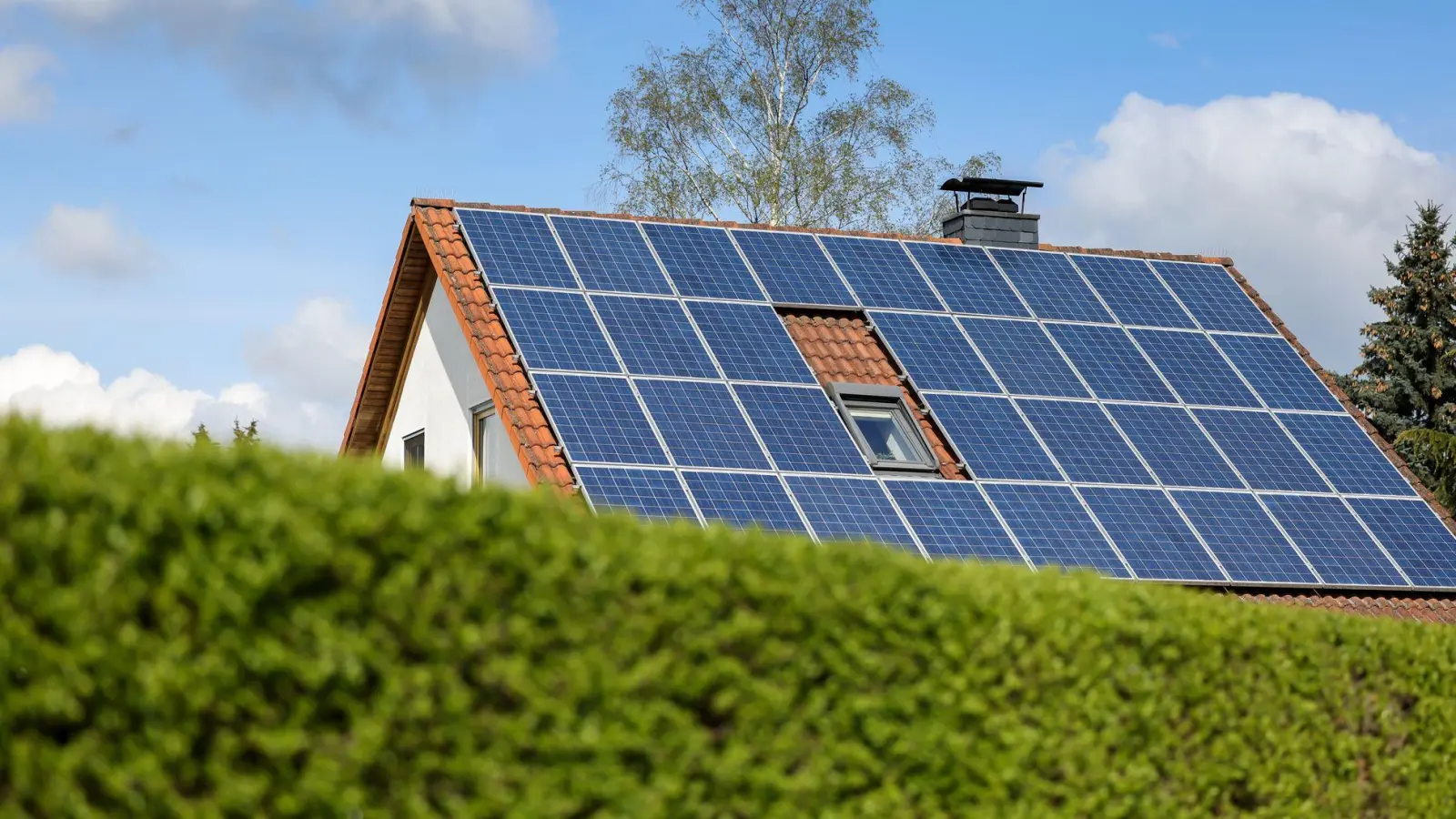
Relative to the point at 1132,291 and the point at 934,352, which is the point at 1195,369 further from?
the point at 934,352

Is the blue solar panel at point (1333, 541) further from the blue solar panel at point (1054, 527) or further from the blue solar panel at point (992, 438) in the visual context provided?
the blue solar panel at point (992, 438)


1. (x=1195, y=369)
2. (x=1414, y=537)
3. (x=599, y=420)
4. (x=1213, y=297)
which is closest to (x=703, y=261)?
(x=599, y=420)

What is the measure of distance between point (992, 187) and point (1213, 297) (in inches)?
137

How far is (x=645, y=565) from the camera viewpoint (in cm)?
611

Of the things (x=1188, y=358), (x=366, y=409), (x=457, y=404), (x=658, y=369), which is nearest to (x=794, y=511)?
(x=658, y=369)

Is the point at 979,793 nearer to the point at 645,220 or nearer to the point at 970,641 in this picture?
the point at 970,641

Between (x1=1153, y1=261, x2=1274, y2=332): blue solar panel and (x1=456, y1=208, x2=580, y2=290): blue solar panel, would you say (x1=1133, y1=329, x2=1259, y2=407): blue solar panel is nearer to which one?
(x1=1153, y1=261, x2=1274, y2=332): blue solar panel

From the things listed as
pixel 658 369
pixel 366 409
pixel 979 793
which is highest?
pixel 366 409

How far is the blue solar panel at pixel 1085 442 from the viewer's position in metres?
18.1

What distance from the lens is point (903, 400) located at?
18438mm

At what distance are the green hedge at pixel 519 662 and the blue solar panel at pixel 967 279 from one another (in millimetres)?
12352

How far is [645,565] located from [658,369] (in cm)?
1139

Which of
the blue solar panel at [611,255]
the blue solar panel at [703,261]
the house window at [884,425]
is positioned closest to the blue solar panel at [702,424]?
the house window at [884,425]

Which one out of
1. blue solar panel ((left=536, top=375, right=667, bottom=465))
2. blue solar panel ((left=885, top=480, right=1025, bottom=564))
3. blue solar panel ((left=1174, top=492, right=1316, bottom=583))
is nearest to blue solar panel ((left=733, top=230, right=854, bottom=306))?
blue solar panel ((left=536, top=375, right=667, bottom=465))
